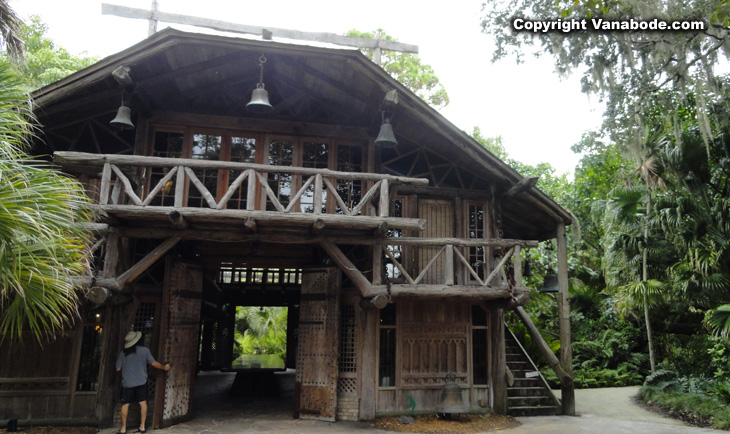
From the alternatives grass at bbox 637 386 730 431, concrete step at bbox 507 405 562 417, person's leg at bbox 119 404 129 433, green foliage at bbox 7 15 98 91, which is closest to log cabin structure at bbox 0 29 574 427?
concrete step at bbox 507 405 562 417

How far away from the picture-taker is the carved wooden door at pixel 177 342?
8953mm

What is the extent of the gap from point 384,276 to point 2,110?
7.24m

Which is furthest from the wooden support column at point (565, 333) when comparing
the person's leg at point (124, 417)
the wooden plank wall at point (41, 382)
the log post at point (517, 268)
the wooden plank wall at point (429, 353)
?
the wooden plank wall at point (41, 382)

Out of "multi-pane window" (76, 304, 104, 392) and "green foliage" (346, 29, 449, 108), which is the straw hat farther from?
"green foliage" (346, 29, 449, 108)

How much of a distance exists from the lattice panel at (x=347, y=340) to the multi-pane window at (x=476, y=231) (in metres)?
3.00

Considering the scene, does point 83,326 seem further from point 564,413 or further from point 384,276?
point 564,413

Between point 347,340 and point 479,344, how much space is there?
9.92 ft

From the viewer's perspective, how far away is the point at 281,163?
10.7 meters

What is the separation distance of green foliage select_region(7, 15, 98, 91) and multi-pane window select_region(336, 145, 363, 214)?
48.5 ft

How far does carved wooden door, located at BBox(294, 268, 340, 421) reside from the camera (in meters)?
9.88

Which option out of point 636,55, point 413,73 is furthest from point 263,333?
point 636,55

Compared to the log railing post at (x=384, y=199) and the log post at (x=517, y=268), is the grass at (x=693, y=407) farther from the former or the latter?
the log railing post at (x=384, y=199)

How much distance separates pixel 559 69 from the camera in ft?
34.0

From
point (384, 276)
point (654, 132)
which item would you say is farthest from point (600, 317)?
point (384, 276)
